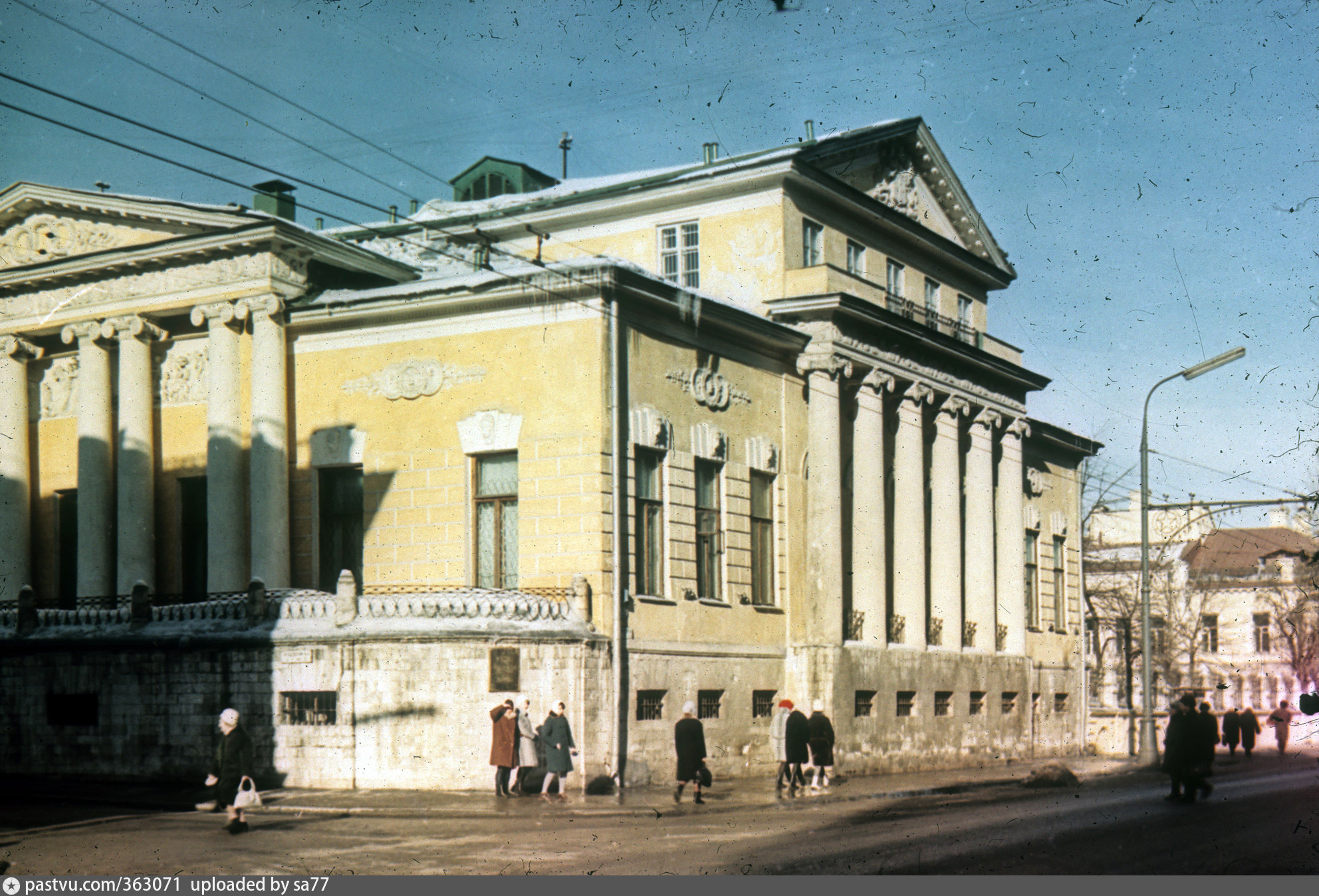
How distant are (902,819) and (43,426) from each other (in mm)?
22636

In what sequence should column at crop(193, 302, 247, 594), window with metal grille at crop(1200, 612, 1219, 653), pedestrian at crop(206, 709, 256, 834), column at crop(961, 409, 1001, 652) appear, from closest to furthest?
1. pedestrian at crop(206, 709, 256, 834)
2. column at crop(193, 302, 247, 594)
3. column at crop(961, 409, 1001, 652)
4. window with metal grille at crop(1200, 612, 1219, 653)

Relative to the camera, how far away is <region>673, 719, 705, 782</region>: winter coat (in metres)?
24.6

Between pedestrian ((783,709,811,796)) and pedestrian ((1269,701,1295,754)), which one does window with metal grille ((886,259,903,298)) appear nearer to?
pedestrian ((1269,701,1295,754))

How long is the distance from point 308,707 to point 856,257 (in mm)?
18978

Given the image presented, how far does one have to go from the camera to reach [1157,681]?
73.8m

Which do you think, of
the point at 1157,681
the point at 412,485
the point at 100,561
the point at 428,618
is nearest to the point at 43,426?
the point at 100,561

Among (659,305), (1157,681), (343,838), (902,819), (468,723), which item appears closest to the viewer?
(343,838)

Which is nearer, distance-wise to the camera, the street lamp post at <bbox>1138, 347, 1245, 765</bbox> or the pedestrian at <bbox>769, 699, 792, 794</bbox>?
the pedestrian at <bbox>769, 699, 792, 794</bbox>

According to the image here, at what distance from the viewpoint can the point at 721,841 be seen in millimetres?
17875

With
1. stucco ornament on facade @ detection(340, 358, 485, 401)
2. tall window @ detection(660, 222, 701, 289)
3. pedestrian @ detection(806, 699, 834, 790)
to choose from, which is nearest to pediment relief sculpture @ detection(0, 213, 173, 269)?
stucco ornament on facade @ detection(340, 358, 485, 401)

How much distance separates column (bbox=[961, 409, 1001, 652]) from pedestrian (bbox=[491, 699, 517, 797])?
19.0m

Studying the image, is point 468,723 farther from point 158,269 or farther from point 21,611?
point 158,269

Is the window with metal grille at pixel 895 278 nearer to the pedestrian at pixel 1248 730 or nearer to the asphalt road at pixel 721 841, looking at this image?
the pedestrian at pixel 1248 730

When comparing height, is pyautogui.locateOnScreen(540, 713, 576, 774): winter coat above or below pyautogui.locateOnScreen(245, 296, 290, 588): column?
below
